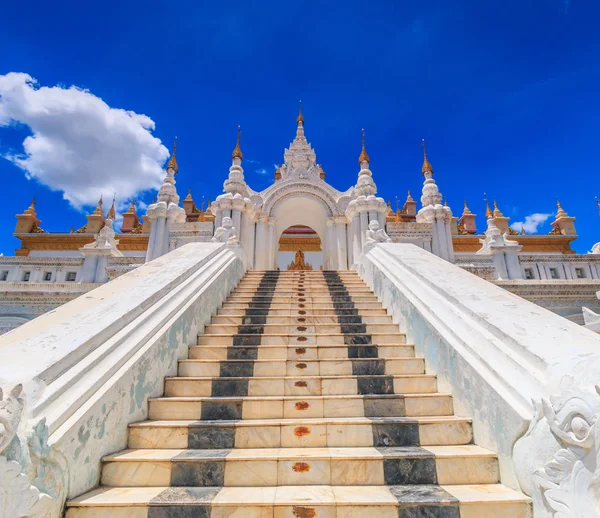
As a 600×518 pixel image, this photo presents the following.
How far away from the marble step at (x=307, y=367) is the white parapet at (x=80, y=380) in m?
0.23

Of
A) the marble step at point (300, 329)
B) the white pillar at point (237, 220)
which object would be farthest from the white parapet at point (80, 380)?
the white pillar at point (237, 220)

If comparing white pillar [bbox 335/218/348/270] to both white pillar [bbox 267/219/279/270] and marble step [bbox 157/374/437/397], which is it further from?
marble step [bbox 157/374/437/397]

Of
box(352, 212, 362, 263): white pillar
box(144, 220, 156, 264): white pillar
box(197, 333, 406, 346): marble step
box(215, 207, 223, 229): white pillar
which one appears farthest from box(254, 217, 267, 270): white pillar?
box(197, 333, 406, 346): marble step

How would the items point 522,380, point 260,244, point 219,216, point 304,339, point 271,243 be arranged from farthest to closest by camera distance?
1. point 271,243
2. point 260,244
3. point 219,216
4. point 304,339
5. point 522,380

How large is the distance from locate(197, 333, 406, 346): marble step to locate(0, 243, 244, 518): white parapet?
1.22 feet

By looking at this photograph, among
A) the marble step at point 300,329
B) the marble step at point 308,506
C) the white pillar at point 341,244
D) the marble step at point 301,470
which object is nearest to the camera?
the marble step at point 308,506

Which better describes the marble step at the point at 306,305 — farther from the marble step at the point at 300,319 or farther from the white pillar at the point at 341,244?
the white pillar at the point at 341,244

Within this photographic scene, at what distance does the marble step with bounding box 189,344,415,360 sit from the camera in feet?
12.2

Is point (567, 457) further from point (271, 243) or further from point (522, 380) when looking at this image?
point (271, 243)

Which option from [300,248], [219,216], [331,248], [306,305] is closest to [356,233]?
[331,248]

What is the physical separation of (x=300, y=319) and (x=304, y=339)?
1.98ft

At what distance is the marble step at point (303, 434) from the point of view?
2.56 m

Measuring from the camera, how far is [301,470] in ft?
7.45

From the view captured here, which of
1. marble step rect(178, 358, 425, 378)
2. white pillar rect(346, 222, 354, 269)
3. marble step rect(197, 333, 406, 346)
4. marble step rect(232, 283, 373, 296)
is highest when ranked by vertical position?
white pillar rect(346, 222, 354, 269)
